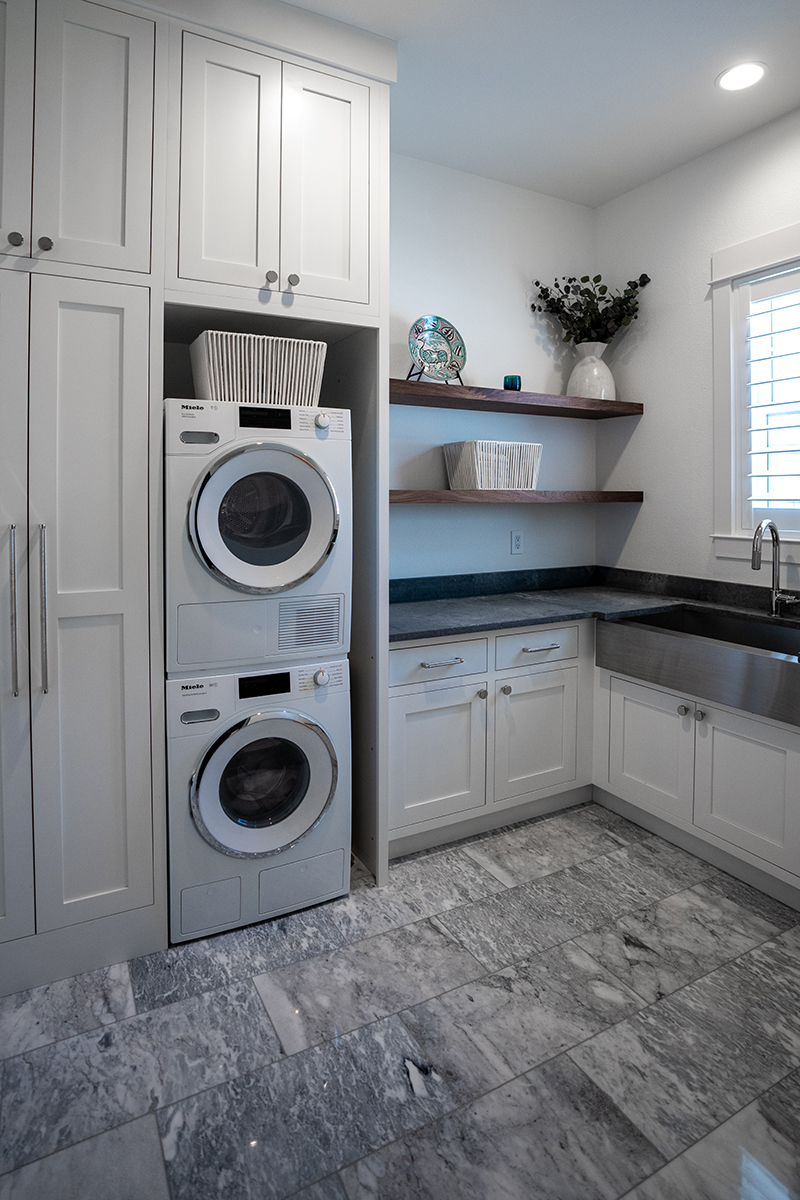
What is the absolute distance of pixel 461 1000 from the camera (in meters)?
1.80

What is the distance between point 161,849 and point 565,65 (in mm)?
2760

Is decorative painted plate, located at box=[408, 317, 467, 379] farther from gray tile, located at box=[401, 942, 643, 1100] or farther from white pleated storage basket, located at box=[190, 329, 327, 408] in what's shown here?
gray tile, located at box=[401, 942, 643, 1100]

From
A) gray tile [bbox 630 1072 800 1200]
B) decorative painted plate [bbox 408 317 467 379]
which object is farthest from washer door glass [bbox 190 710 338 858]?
decorative painted plate [bbox 408 317 467 379]

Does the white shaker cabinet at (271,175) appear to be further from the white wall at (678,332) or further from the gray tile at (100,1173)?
the gray tile at (100,1173)

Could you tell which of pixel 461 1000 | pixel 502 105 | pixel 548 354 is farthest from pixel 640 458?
pixel 461 1000

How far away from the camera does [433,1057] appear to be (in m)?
1.62

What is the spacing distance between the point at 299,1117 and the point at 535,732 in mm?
1576

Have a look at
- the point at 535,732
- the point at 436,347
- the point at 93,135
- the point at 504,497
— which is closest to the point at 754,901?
the point at 535,732

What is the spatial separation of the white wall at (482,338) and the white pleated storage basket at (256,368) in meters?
0.86

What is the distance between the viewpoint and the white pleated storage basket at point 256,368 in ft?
6.39

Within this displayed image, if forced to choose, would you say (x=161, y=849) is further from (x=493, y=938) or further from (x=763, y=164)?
(x=763, y=164)

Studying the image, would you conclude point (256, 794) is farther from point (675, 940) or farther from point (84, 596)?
point (675, 940)

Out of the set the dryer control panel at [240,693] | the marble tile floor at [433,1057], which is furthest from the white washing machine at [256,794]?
the marble tile floor at [433,1057]

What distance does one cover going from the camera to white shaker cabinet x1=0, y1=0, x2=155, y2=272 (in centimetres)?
165
